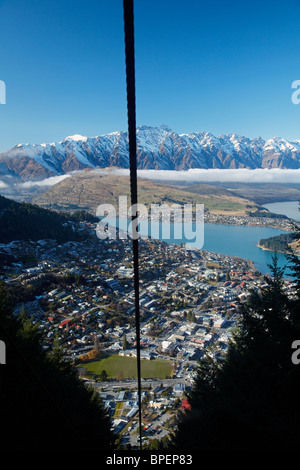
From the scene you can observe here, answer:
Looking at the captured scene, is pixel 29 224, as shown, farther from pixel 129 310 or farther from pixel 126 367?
pixel 126 367

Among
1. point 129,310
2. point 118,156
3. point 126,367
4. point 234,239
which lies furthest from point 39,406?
point 118,156

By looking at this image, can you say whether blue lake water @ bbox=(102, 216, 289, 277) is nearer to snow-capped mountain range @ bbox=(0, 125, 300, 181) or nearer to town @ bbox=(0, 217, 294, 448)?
town @ bbox=(0, 217, 294, 448)

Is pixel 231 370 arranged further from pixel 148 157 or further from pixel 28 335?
pixel 148 157

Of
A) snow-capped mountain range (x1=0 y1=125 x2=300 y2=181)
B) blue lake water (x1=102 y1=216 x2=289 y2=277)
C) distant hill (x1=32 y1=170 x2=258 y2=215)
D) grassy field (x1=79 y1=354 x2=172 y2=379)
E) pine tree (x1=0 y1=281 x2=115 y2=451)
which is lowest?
grassy field (x1=79 y1=354 x2=172 y2=379)

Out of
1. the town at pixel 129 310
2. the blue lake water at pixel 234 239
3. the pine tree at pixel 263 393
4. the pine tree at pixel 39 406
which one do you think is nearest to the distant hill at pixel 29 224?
the town at pixel 129 310

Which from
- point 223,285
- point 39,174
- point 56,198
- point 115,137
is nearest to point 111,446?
point 223,285

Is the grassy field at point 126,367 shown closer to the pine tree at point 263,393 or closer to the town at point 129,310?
the town at point 129,310

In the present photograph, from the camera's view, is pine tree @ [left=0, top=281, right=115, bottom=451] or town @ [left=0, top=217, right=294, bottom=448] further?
town @ [left=0, top=217, right=294, bottom=448]

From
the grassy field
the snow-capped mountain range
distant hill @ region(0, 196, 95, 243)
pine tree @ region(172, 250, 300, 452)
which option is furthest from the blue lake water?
pine tree @ region(172, 250, 300, 452)
